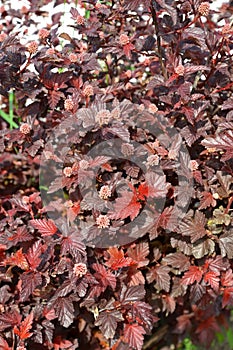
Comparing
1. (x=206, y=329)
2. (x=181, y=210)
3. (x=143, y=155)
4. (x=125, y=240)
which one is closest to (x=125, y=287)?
(x=125, y=240)

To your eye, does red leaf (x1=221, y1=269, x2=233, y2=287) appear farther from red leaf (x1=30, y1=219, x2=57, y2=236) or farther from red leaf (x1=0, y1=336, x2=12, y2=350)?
red leaf (x1=0, y1=336, x2=12, y2=350)

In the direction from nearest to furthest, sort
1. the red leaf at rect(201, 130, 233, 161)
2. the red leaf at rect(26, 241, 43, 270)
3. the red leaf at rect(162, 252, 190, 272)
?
the red leaf at rect(201, 130, 233, 161) → the red leaf at rect(26, 241, 43, 270) → the red leaf at rect(162, 252, 190, 272)

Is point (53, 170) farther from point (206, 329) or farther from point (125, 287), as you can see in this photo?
point (206, 329)

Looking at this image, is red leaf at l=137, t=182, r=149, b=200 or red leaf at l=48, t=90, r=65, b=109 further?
red leaf at l=48, t=90, r=65, b=109

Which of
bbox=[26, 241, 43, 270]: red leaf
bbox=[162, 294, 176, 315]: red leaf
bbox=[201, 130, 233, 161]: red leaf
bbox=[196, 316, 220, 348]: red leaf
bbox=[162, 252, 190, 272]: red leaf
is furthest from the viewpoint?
bbox=[196, 316, 220, 348]: red leaf

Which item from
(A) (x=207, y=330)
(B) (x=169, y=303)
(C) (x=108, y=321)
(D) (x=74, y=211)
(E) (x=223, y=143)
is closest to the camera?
(E) (x=223, y=143)

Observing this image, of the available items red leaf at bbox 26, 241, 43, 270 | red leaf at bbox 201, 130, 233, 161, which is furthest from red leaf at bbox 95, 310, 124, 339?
red leaf at bbox 201, 130, 233, 161

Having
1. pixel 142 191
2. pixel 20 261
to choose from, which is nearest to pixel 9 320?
pixel 20 261

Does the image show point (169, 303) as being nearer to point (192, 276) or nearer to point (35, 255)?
point (192, 276)
